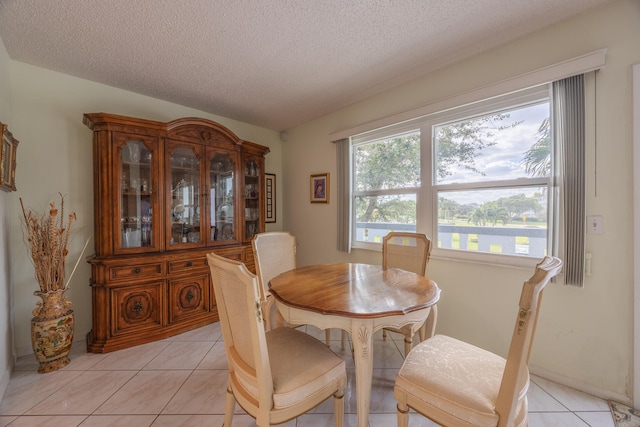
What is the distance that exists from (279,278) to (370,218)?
1.62 m

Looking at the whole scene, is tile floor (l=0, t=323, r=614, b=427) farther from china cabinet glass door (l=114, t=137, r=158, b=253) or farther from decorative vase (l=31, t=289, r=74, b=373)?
china cabinet glass door (l=114, t=137, r=158, b=253)

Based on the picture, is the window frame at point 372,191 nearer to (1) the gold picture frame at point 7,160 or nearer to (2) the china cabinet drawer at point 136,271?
(2) the china cabinet drawer at point 136,271

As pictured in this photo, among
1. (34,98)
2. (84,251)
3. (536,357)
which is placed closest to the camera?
(536,357)

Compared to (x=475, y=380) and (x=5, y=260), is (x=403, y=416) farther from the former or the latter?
(x=5, y=260)

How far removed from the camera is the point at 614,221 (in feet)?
5.36

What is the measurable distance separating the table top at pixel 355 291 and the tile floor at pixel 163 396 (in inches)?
30.4

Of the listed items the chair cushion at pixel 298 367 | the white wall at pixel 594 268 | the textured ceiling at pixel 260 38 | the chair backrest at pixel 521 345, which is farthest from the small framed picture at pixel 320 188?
the chair backrest at pixel 521 345

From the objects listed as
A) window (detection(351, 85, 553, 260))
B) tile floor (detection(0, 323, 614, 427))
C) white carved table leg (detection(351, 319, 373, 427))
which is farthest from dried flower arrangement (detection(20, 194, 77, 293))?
window (detection(351, 85, 553, 260))

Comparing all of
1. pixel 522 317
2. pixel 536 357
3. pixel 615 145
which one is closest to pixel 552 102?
pixel 615 145

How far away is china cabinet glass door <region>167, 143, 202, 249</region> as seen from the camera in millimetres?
2719

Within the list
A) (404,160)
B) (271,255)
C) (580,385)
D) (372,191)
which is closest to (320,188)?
(372,191)

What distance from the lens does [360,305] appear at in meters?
1.27

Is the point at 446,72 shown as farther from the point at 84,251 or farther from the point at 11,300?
the point at 11,300

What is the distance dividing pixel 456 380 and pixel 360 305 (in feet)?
1.62
